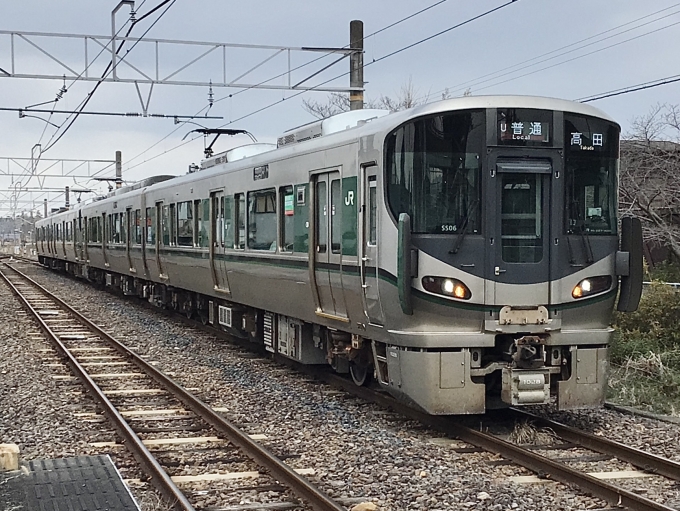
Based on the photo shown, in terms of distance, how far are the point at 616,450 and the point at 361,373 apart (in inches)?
132

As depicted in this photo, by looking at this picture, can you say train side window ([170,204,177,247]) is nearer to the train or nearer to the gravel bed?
the gravel bed

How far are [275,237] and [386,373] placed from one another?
324 cm

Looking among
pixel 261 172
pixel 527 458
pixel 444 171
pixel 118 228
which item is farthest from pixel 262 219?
pixel 118 228

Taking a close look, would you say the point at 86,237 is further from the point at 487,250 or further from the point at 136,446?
the point at 487,250

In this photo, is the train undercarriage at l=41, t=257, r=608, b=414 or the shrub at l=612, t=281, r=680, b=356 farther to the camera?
the shrub at l=612, t=281, r=680, b=356

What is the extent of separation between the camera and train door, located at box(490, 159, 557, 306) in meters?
7.74

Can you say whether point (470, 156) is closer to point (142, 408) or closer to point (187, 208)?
point (142, 408)

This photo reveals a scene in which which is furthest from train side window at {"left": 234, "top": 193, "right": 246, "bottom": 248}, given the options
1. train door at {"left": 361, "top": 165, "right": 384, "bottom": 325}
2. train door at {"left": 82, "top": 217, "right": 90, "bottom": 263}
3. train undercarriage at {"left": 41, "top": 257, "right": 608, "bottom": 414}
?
train door at {"left": 82, "top": 217, "right": 90, "bottom": 263}

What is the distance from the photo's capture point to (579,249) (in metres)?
7.95

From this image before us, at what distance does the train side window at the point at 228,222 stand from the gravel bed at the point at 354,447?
1.66 m

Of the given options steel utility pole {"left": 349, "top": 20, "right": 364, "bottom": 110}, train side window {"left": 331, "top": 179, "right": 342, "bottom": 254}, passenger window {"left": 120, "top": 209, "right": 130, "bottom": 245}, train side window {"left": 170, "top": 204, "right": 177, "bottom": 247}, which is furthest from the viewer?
passenger window {"left": 120, "top": 209, "right": 130, "bottom": 245}

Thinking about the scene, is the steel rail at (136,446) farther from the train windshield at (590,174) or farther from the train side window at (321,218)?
the train windshield at (590,174)

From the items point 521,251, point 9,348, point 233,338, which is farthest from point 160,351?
point 521,251

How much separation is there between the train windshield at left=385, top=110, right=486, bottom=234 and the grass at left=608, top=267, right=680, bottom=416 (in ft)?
10.8
